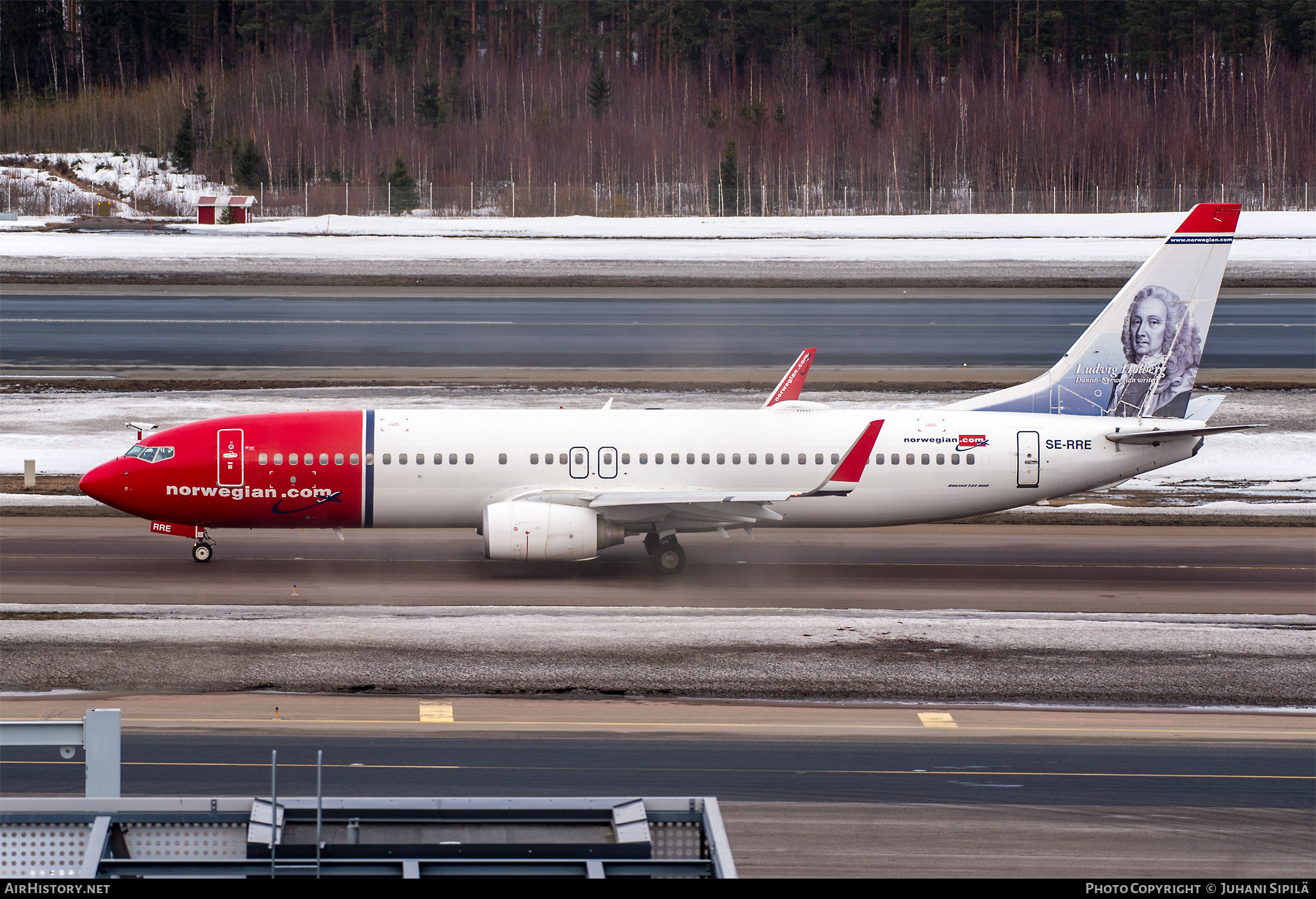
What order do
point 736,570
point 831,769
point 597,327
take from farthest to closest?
1. point 597,327
2. point 736,570
3. point 831,769

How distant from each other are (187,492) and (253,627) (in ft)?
23.7

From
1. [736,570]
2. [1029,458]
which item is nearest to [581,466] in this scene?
[736,570]

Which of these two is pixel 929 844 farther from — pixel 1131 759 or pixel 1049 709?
pixel 1049 709

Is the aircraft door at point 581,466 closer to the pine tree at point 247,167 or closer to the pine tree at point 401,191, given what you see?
the pine tree at point 401,191

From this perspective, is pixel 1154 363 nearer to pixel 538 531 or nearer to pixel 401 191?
pixel 538 531

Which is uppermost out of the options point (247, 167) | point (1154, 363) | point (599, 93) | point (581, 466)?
point (599, 93)

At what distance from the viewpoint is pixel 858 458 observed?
31.7 m

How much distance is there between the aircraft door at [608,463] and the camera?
109ft

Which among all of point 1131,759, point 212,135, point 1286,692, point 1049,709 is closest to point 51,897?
A: point 1131,759

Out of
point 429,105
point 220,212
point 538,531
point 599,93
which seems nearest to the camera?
point 538,531

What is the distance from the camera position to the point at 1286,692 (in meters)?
24.1

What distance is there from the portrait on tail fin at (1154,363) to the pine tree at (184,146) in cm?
10315

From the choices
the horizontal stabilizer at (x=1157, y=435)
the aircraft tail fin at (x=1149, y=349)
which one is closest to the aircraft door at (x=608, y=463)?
the aircraft tail fin at (x=1149, y=349)

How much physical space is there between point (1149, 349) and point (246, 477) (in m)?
22.3
